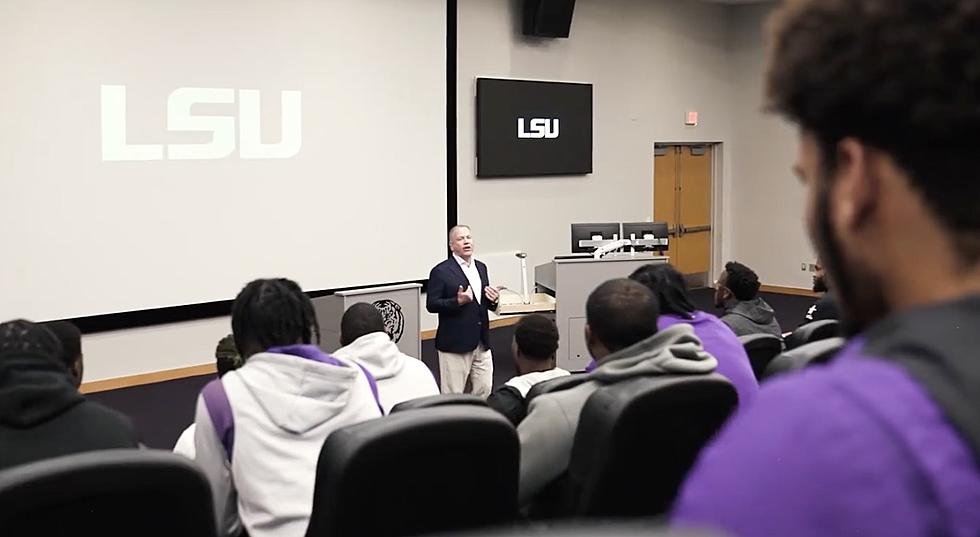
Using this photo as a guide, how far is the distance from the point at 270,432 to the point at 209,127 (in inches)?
209

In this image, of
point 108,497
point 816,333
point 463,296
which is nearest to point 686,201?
point 463,296

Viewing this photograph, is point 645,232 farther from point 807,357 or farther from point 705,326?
point 807,357

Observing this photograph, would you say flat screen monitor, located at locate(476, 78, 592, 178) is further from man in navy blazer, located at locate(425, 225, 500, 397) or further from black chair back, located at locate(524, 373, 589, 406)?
black chair back, located at locate(524, 373, 589, 406)

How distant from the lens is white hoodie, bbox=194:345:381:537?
2.48 m

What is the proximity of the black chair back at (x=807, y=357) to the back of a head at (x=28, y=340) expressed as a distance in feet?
6.05

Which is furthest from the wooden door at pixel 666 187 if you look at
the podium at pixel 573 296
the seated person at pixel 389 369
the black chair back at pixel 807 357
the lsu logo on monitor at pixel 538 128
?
the black chair back at pixel 807 357

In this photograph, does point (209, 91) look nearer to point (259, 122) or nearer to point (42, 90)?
point (259, 122)

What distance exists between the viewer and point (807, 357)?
8.91 feet

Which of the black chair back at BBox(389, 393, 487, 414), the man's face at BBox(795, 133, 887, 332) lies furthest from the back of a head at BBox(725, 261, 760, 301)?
the man's face at BBox(795, 133, 887, 332)

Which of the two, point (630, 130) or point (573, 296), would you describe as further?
point (630, 130)

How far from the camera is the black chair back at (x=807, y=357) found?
8.78 feet

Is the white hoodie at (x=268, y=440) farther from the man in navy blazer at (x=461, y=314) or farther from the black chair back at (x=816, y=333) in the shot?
the man in navy blazer at (x=461, y=314)

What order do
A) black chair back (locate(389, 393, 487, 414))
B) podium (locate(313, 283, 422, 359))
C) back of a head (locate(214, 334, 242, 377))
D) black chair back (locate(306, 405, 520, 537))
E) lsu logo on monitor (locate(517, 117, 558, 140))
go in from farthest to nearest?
lsu logo on monitor (locate(517, 117, 558, 140)), podium (locate(313, 283, 422, 359)), back of a head (locate(214, 334, 242, 377)), black chair back (locate(389, 393, 487, 414)), black chair back (locate(306, 405, 520, 537))

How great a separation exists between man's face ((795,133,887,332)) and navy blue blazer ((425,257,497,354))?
528cm
